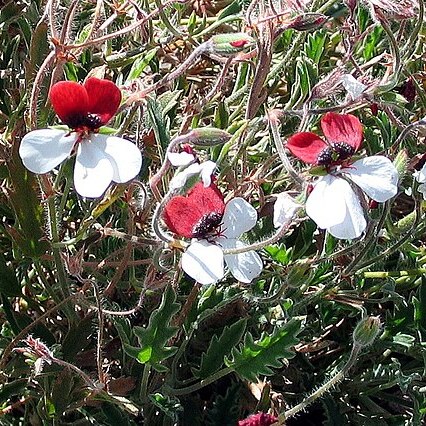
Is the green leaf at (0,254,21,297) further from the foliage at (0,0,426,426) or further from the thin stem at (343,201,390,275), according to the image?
the thin stem at (343,201,390,275)

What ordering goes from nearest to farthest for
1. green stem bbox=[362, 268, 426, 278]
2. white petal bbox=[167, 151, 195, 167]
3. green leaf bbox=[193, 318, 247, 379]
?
1. white petal bbox=[167, 151, 195, 167]
2. green leaf bbox=[193, 318, 247, 379]
3. green stem bbox=[362, 268, 426, 278]

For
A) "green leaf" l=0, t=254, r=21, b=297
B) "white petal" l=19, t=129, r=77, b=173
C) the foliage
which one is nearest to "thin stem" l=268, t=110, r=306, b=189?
the foliage

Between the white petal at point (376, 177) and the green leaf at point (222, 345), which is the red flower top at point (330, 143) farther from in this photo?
the green leaf at point (222, 345)

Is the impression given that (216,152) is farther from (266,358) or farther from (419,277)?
(419,277)

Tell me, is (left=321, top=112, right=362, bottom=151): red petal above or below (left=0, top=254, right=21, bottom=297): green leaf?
above

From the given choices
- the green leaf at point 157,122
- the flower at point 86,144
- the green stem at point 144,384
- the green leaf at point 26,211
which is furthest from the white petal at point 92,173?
the green stem at point 144,384

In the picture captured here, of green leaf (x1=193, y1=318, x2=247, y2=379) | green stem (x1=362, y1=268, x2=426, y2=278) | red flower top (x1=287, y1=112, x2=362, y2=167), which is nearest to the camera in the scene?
red flower top (x1=287, y1=112, x2=362, y2=167)

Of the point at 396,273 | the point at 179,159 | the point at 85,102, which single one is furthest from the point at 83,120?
the point at 396,273
